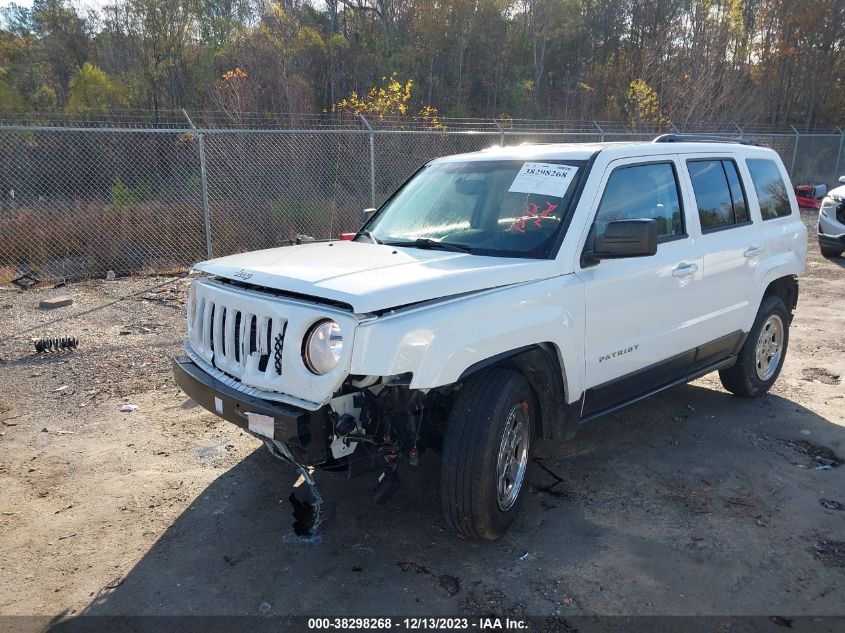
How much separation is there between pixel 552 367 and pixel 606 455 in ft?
4.17

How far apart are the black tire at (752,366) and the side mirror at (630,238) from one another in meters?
2.22

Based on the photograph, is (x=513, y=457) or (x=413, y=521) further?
(x=413, y=521)

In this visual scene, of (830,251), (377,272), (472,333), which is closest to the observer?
(472,333)

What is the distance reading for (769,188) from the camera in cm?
534

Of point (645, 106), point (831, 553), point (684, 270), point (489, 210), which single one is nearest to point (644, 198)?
point (684, 270)

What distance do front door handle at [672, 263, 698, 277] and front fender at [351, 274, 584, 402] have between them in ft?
3.20

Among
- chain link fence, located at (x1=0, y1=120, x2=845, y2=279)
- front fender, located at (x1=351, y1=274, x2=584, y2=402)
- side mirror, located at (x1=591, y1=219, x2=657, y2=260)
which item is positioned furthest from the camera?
chain link fence, located at (x1=0, y1=120, x2=845, y2=279)

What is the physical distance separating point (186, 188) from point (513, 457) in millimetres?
11855

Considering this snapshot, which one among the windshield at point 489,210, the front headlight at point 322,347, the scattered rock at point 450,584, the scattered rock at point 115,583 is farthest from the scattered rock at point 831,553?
the scattered rock at point 115,583

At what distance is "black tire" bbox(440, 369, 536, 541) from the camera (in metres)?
3.07

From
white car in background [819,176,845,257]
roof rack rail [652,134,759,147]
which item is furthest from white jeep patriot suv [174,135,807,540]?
white car in background [819,176,845,257]

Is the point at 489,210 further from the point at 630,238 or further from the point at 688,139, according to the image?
the point at 688,139

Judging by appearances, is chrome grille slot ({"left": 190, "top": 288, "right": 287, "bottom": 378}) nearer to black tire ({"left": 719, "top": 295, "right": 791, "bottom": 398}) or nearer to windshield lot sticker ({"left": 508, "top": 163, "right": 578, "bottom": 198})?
windshield lot sticker ({"left": 508, "top": 163, "right": 578, "bottom": 198})

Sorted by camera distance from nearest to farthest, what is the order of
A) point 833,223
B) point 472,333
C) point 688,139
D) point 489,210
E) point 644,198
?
1. point 472,333
2. point 489,210
3. point 644,198
4. point 688,139
5. point 833,223
